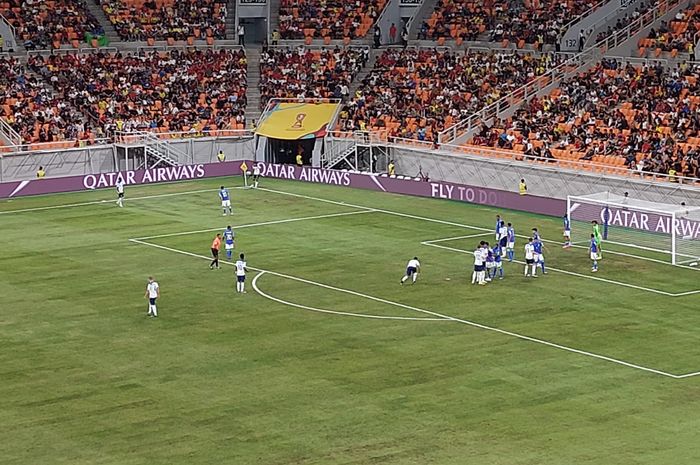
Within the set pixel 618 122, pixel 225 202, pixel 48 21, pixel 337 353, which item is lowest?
pixel 337 353

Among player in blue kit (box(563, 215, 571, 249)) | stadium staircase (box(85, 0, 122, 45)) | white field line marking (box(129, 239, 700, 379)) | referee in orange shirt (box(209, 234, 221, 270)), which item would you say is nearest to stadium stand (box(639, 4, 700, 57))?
player in blue kit (box(563, 215, 571, 249))

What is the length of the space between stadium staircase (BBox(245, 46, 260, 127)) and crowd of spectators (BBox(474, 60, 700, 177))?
1656 centimetres

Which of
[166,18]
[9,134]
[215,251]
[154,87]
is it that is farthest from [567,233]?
[166,18]

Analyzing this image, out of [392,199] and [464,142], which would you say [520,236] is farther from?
[464,142]

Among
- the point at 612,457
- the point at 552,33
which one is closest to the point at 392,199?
the point at 552,33

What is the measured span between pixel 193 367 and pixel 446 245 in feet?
67.9

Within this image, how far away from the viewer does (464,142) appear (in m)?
73.9

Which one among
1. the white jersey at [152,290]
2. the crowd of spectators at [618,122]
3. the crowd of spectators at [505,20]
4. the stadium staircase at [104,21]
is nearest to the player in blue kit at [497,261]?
the white jersey at [152,290]

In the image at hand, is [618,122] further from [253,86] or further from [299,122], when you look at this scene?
[253,86]

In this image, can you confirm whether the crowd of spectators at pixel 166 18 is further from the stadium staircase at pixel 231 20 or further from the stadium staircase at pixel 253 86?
the stadium staircase at pixel 253 86

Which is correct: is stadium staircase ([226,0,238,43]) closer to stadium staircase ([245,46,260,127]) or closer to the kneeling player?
stadium staircase ([245,46,260,127])

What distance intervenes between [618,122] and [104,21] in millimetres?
35749

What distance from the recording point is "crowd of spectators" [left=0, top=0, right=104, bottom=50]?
81.9m

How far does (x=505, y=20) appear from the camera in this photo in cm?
8269
